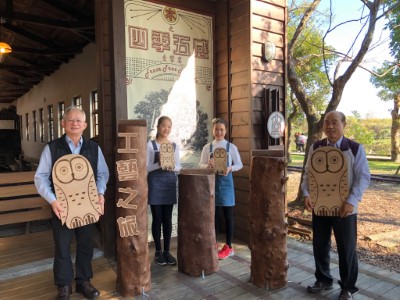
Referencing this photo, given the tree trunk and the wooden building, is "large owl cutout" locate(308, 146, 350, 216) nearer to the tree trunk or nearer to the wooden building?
the wooden building

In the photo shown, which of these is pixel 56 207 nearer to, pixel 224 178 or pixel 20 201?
pixel 224 178

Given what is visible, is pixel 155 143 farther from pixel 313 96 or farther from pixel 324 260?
pixel 313 96

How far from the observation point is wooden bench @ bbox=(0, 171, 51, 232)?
11.8ft

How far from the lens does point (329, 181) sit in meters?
2.43

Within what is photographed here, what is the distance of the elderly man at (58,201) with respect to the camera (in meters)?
2.35

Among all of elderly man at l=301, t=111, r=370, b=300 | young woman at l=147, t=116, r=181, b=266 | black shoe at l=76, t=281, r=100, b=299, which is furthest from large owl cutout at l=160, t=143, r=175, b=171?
elderly man at l=301, t=111, r=370, b=300

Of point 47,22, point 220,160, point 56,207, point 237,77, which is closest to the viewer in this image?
point 56,207

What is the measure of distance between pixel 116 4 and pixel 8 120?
8.91 m

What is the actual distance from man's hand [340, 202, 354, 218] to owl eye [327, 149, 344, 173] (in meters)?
0.25

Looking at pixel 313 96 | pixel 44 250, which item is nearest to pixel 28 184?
pixel 44 250

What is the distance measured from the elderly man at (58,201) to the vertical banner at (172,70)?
3.70ft

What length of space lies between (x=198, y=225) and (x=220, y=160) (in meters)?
0.67

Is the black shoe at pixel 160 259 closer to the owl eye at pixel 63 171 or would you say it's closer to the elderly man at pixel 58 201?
the elderly man at pixel 58 201

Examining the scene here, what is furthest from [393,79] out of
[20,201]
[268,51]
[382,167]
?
[20,201]
